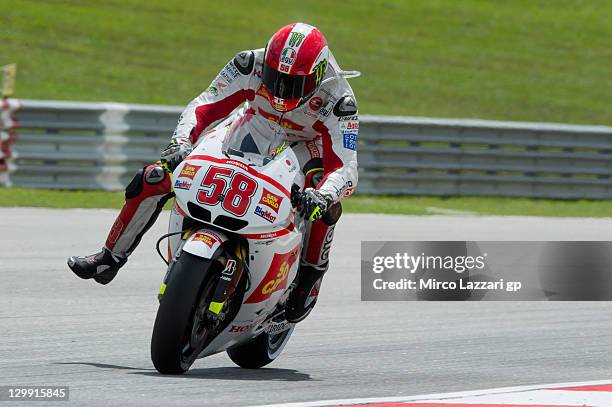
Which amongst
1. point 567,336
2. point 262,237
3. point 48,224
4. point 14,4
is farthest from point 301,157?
point 14,4

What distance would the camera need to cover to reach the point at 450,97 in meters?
24.0

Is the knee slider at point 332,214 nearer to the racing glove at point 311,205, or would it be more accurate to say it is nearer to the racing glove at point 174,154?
the racing glove at point 311,205

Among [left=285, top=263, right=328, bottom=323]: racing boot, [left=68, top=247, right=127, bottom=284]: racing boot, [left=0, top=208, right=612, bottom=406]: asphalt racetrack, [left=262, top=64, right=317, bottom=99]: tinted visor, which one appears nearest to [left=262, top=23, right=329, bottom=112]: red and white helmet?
[left=262, top=64, right=317, bottom=99]: tinted visor

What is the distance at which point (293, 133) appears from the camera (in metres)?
6.53

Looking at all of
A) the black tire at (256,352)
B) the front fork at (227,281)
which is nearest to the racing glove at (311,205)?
the front fork at (227,281)

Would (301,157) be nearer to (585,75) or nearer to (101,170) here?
(101,170)

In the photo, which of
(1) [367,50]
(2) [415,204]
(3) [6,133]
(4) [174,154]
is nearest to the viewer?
(4) [174,154]

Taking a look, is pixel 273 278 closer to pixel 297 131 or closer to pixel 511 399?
pixel 297 131

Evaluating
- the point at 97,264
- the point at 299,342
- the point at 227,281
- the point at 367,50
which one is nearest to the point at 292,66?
the point at 227,281

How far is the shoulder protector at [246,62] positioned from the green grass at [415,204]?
288 inches

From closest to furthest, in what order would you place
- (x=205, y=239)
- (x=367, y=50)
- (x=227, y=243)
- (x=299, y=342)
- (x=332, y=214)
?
(x=205, y=239)
(x=227, y=243)
(x=332, y=214)
(x=299, y=342)
(x=367, y=50)

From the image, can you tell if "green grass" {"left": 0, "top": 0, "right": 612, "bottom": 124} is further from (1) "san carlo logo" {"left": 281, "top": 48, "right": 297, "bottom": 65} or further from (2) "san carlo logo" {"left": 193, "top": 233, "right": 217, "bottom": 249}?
(2) "san carlo logo" {"left": 193, "top": 233, "right": 217, "bottom": 249}

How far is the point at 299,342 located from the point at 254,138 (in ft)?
5.77

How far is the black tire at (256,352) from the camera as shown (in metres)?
6.57
